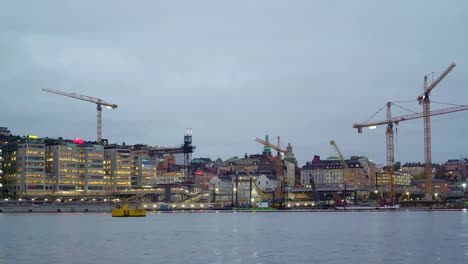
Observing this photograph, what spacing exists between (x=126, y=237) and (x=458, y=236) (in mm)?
38485

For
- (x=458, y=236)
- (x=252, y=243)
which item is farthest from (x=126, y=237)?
(x=458, y=236)

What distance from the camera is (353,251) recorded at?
58.7m

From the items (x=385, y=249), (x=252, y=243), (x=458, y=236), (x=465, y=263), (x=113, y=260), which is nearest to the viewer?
(x=465, y=263)

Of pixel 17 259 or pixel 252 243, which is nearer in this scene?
pixel 17 259

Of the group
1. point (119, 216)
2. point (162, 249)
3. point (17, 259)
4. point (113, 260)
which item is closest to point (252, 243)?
point (162, 249)

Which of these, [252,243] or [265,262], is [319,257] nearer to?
[265,262]

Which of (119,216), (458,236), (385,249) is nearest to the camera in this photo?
(385,249)

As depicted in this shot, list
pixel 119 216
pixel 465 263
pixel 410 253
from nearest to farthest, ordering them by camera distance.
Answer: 1. pixel 465 263
2. pixel 410 253
3. pixel 119 216

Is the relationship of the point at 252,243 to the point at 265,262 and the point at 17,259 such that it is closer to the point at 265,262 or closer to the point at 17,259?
the point at 265,262

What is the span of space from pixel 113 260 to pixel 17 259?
24.9ft

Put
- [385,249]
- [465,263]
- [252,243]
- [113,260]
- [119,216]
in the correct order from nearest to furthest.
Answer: [465,263]
[113,260]
[385,249]
[252,243]
[119,216]

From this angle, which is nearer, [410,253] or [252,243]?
[410,253]

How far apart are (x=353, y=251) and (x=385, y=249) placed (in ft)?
12.1

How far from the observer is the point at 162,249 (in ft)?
203
